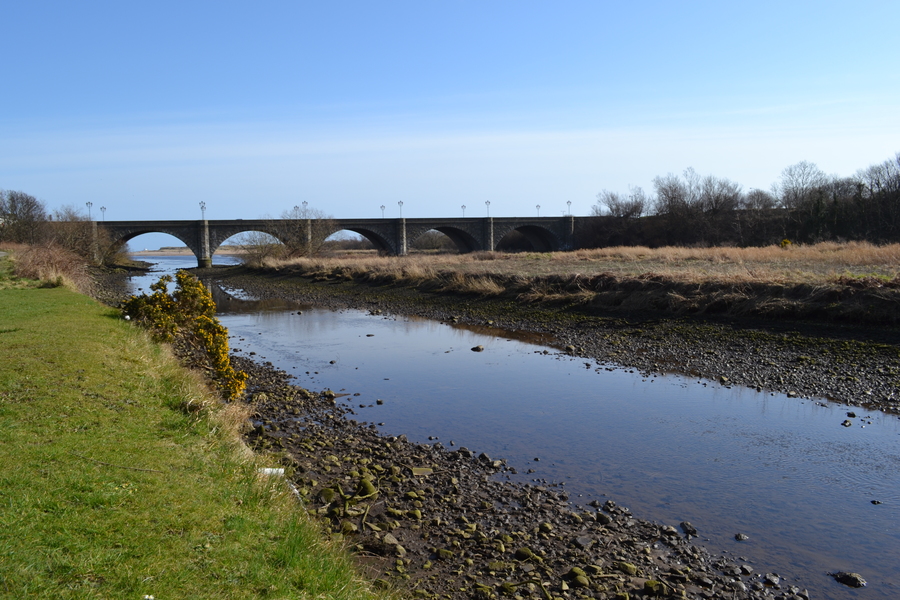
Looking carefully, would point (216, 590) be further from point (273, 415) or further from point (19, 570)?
point (273, 415)

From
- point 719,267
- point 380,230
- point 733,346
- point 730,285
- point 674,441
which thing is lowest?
point 674,441

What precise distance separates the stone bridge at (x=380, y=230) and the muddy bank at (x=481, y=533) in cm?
6113

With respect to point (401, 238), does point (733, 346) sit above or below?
below

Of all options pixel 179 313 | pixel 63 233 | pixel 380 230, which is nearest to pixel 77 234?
pixel 63 233

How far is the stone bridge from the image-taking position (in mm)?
70062

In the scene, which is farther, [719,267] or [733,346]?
[719,267]

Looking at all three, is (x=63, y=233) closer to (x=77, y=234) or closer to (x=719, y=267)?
(x=77, y=234)

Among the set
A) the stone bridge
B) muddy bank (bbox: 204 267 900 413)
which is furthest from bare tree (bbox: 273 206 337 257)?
muddy bank (bbox: 204 267 900 413)

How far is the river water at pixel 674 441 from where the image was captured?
23.4 ft

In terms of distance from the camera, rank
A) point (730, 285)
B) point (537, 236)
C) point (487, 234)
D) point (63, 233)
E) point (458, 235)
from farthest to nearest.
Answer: point (537, 236) < point (458, 235) < point (487, 234) < point (63, 233) < point (730, 285)

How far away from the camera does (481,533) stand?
274 inches

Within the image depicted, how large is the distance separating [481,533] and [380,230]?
7322 cm

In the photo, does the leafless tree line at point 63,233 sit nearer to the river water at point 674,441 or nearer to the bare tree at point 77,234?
the bare tree at point 77,234

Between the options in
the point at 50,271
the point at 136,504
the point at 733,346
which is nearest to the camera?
the point at 136,504
